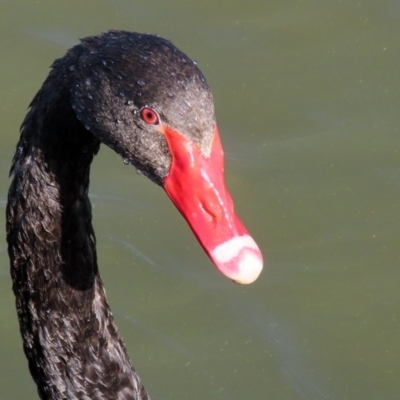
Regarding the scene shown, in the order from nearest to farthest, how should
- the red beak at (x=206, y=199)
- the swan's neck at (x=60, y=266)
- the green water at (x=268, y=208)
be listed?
the red beak at (x=206, y=199)
the swan's neck at (x=60, y=266)
the green water at (x=268, y=208)

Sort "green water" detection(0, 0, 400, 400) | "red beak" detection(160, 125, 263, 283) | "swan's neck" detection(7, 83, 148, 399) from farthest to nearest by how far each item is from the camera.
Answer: "green water" detection(0, 0, 400, 400), "swan's neck" detection(7, 83, 148, 399), "red beak" detection(160, 125, 263, 283)

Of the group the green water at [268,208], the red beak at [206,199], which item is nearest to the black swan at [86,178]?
the red beak at [206,199]

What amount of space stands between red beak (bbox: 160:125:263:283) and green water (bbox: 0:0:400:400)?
2003mm

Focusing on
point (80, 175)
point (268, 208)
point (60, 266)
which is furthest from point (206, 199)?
point (268, 208)

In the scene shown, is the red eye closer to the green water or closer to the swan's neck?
the swan's neck

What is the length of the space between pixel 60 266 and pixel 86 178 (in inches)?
13.0

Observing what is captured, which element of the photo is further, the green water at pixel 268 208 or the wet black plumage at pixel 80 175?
the green water at pixel 268 208

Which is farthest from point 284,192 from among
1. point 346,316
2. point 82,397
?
point 82,397

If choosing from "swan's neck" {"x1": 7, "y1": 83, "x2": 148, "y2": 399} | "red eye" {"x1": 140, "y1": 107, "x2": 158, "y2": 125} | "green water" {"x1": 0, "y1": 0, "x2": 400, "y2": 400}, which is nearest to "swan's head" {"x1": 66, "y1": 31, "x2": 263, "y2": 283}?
"red eye" {"x1": 140, "y1": 107, "x2": 158, "y2": 125}

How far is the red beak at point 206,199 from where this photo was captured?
3068 millimetres

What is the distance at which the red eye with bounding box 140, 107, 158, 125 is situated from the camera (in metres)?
3.12

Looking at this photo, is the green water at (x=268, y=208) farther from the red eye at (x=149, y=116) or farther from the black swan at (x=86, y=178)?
the red eye at (x=149, y=116)

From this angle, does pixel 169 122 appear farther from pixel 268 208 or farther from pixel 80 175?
pixel 268 208

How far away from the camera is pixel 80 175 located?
11.5 ft
